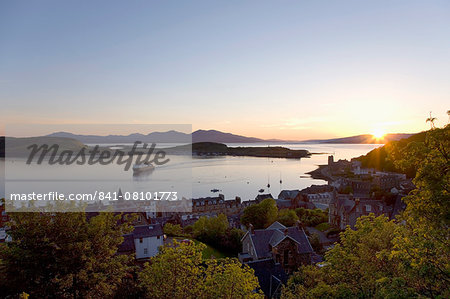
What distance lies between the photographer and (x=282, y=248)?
20.0 meters

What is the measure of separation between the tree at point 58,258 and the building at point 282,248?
45.0 ft

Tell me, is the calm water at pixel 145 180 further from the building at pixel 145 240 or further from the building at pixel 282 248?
the building at pixel 282 248

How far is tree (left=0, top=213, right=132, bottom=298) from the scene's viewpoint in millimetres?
7637

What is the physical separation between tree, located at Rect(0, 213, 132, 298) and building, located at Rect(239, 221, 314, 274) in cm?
1370

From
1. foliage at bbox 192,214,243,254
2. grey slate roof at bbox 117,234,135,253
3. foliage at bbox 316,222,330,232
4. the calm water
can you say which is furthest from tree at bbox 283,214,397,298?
the calm water

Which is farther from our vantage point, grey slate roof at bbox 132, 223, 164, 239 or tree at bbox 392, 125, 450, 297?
grey slate roof at bbox 132, 223, 164, 239

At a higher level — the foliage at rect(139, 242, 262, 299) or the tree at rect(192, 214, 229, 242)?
the foliage at rect(139, 242, 262, 299)

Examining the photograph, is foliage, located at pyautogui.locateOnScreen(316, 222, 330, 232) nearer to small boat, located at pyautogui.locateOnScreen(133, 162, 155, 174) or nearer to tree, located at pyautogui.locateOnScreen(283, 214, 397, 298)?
tree, located at pyautogui.locateOnScreen(283, 214, 397, 298)

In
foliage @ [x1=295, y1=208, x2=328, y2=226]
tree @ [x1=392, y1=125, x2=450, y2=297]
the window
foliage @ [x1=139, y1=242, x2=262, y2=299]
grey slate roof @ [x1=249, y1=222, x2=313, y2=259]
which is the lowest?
foliage @ [x1=295, y1=208, x2=328, y2=226]

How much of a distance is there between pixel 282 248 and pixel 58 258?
Result: 15.5 metres

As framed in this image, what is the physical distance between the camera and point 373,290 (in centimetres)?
823

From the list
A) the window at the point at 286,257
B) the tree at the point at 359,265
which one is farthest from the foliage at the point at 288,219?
the tree at the point at 359,265

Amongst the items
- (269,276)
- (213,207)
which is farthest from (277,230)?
(213,207)

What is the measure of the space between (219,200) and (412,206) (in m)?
47.6
